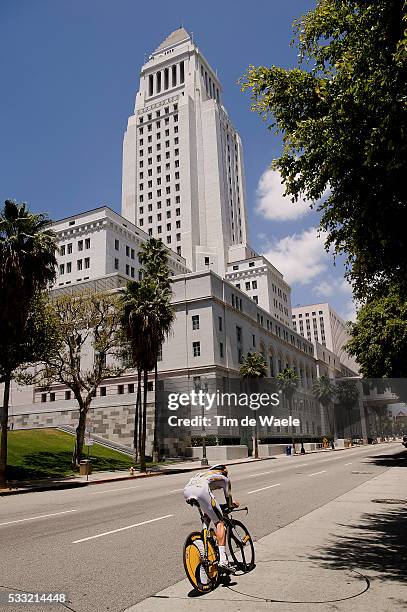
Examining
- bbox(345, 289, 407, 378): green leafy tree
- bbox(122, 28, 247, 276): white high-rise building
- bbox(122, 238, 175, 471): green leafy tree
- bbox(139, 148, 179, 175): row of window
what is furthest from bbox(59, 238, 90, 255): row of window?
bbox(345, 289, 407, 378): green leafy tree

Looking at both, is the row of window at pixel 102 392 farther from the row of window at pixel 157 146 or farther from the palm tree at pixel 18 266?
the row of window at pixel 157 146

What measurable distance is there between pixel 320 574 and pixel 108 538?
15.2ft

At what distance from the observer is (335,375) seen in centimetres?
13712

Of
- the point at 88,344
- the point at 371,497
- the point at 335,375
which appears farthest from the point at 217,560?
the point at 335,375

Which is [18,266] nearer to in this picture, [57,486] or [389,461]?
[57,486]

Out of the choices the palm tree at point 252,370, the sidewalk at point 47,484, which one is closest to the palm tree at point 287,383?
the palm tree at point 252,370

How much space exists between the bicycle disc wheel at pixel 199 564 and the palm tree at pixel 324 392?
100 m

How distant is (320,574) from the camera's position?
6645mm

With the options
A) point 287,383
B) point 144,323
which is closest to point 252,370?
point 287,383

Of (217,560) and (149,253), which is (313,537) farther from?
(149,253)

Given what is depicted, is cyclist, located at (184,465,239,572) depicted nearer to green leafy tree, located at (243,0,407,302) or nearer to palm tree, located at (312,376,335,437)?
green leafy tree, located at (243,0,407,302)

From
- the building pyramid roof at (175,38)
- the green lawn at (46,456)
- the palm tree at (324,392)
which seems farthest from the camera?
the building pyramid roof at (175,38)

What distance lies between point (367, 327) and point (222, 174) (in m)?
90.4

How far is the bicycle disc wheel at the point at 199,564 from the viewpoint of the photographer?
5.74 m
